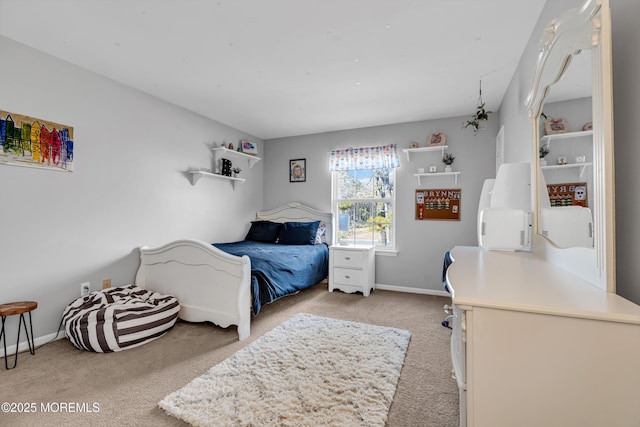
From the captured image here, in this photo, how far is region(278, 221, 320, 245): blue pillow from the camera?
4.03 metres

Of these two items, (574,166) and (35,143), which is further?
(35,143)

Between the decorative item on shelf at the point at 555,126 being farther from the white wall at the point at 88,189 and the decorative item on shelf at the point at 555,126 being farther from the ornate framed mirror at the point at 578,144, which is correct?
the white wall at the point at 88,189

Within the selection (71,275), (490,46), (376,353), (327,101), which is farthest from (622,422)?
(71,275)

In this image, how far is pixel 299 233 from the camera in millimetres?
4082

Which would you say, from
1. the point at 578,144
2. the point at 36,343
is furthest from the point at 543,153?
the point at 36,343

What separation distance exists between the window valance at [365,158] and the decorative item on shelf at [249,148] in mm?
1238

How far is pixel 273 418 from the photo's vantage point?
1.48 meters

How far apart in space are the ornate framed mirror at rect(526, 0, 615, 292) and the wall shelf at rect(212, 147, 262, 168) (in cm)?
345

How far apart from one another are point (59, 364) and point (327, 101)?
10.8 ft

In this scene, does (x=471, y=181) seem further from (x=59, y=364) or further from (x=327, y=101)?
(x=59, y=364)

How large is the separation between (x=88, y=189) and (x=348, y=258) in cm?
291

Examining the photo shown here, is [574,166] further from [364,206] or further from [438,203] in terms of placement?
[364,206]

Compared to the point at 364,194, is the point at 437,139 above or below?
above

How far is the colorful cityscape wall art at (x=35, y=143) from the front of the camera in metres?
2.13
